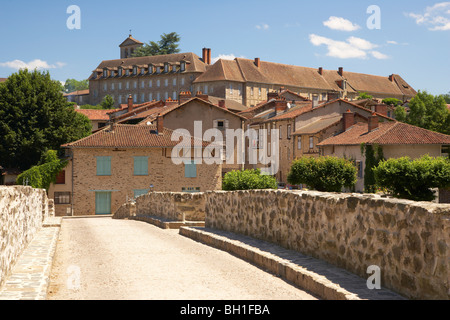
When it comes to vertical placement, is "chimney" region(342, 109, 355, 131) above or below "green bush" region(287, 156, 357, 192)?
above

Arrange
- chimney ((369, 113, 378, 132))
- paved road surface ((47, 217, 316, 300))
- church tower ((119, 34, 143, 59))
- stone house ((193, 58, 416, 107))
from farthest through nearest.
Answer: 1. church tower ((119, 34, 143, 59))
2. stone house ((193, 58, 416, 107))
3. chimney ((369, 113, 378, 132))
4. paved road surface ((47, 217, 316, 300))

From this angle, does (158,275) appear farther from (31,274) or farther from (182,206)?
(182,206)

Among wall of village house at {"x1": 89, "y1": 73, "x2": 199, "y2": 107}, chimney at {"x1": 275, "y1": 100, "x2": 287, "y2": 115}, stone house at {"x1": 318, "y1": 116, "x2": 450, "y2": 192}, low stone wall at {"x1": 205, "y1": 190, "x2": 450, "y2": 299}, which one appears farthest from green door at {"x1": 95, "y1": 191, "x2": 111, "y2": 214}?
wall of village house at {"x1": 89, "y1": 73, "x2": 199, "y2": 107}

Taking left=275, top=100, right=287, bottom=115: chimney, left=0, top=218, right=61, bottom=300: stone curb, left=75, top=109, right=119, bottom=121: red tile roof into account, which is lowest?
left=0, top=218, right=61, bottom=300: stone curb

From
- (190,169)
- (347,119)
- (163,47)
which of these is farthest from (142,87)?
(190,169)

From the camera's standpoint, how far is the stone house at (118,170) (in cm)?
4503

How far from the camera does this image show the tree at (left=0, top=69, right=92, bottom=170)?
173ft

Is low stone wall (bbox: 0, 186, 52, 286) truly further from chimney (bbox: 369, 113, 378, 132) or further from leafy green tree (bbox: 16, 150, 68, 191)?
chimney (bbox: 369, 113, 378, 132)

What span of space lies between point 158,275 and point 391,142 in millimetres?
37525

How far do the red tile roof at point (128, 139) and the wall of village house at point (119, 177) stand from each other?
2.01 feet

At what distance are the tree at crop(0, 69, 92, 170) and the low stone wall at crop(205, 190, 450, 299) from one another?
149 ft
